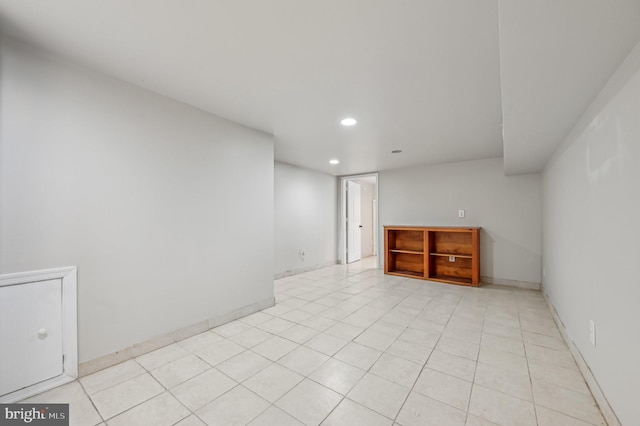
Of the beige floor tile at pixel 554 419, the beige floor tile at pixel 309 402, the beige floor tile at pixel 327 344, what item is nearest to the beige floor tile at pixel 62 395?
the beige floor tile at pixel 309 402

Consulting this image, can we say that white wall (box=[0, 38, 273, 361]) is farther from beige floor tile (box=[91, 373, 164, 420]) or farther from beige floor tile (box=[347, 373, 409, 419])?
beige floor tile (box=[347, 373, 409, 419])

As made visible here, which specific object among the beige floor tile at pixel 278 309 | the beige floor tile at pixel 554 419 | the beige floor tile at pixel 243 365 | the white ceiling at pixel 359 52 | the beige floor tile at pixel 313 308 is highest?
the white ceiling at pixel 359 52

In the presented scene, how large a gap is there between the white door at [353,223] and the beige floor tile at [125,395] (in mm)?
5346

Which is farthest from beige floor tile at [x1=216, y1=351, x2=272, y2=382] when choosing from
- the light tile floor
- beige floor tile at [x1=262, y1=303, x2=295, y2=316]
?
beige floor tile at [x1=262, y1=303, x2=295, y2=316]

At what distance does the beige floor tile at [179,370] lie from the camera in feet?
6.30

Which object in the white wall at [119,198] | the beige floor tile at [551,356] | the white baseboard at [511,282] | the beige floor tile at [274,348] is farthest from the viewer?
the white baseboard at [511,282]

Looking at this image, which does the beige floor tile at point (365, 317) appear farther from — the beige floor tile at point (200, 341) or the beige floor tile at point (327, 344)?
the beige floor tile at point (200, 341)

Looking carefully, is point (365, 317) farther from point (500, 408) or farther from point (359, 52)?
point (359, 52)

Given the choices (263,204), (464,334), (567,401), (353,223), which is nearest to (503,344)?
(464,334)

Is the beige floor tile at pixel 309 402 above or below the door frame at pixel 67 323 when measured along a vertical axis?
below

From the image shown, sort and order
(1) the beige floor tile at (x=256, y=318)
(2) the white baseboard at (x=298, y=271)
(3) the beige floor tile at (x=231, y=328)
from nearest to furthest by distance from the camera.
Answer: (3) the beige floor tile at (x=231, y=328)
(1) the beige floor tile at (x=256, y=318)
(2) the white baseboard at (x=298, y=271)

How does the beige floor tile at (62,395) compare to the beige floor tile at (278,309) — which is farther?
the beige floor tile at (278,309)

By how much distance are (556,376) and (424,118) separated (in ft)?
8.50

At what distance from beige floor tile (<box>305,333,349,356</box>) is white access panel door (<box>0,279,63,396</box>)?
190 centimetres
